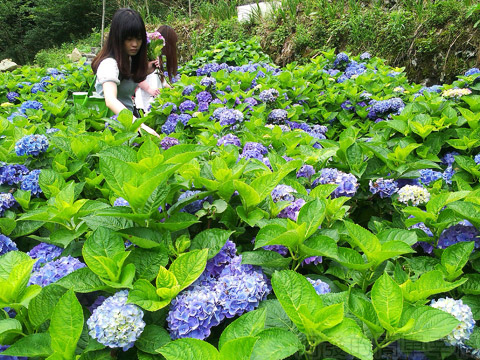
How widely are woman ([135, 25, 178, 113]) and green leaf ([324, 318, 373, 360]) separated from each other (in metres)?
3.18

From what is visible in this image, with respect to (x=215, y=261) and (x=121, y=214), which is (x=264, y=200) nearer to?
(x=215, y=261)

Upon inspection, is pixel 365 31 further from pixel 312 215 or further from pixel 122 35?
pixel 312 215

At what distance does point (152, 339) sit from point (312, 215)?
0.49 meters

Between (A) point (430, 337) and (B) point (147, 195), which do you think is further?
(B) point (147, 195)

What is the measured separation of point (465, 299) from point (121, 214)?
34.7 inches

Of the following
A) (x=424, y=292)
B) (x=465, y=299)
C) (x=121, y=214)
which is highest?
(x=121, y=214)

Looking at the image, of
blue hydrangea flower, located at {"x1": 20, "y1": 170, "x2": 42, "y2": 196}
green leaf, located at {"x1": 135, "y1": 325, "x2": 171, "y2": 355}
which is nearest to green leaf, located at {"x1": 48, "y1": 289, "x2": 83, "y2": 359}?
green leaf, located at {"x1": 135, "y1": 325, "x2": 171, "y2": 355}

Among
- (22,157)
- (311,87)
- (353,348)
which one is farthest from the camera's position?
(311,87)

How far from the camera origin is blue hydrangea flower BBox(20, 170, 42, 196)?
1.41 meters

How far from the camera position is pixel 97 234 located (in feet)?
3.06

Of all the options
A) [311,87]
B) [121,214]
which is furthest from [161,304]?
[311,87]

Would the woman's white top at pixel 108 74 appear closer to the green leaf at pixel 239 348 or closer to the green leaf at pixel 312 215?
the green leaf at pixel 312 215

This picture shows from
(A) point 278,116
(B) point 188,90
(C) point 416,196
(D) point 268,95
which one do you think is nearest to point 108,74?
(B) point 188,90

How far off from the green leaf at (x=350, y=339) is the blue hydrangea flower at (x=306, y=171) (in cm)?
76
